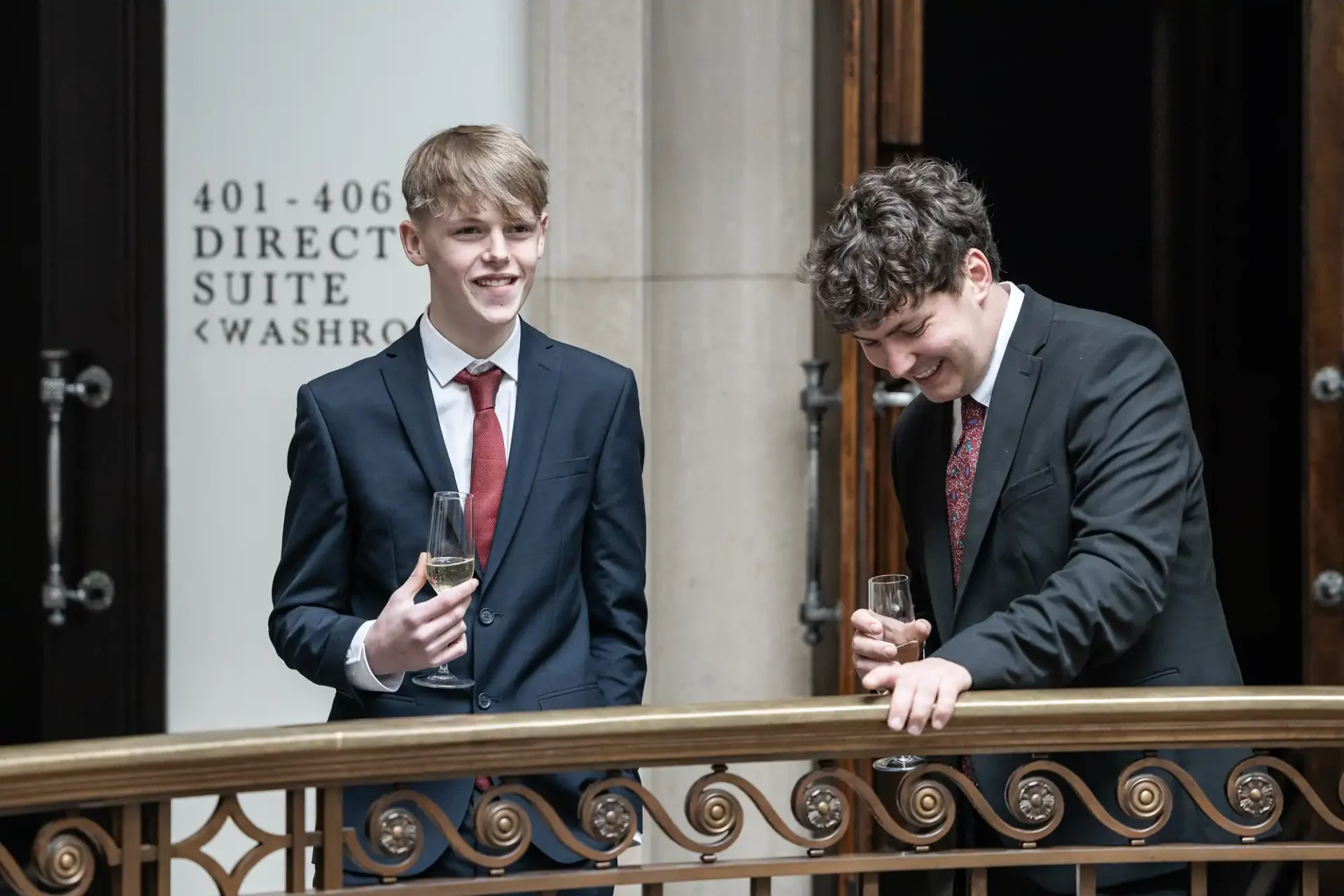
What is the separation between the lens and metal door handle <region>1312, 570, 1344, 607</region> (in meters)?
4.22

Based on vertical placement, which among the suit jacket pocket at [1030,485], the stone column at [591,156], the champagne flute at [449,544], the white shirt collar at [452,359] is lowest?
the champagne flute at [449,544]

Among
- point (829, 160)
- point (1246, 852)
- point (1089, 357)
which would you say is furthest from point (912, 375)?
point (829, 160)

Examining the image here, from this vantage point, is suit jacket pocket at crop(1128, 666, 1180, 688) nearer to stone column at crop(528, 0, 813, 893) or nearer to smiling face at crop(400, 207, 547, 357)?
smiling face at crop(400, 207, 547, 357)

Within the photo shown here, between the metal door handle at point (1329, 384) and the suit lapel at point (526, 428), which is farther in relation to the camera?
the metal door handle at point (1329, 384)

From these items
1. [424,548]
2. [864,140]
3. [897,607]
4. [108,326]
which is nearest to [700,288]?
[864,140]

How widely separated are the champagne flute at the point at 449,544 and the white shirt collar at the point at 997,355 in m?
0.76

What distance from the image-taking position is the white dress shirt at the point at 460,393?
8.38 ft

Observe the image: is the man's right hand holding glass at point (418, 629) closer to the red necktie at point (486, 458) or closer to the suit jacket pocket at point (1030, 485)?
the red necktie at point (486, 458)

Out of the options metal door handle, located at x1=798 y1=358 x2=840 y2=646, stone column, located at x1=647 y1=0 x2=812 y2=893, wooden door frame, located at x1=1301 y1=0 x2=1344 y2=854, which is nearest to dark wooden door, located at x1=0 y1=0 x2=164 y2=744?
stone column, located at x1=647 y1=0 x2=812 y2=893

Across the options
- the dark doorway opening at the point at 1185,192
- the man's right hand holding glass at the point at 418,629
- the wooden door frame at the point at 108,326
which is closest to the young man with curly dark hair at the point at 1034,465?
the man's right hand holding glass at the point at 418,629

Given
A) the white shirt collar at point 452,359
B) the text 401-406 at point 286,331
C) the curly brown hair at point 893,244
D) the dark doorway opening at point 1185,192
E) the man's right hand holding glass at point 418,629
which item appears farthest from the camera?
the dark doorway opening at point 1185,192

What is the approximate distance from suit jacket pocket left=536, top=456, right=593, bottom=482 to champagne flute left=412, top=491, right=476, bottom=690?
0.80ft

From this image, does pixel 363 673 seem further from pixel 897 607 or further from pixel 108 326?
pixel 108 326

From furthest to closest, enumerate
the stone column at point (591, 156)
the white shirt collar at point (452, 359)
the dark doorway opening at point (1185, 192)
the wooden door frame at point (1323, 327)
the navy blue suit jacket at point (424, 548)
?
the dark doorway opening at point (1185, 192) → the stone column at point (591, 156) → the wooden door frame at point (1323, 327) → the white shirt collar at point (452, 359) → the navy blue suit jacket at point (424, 548)
